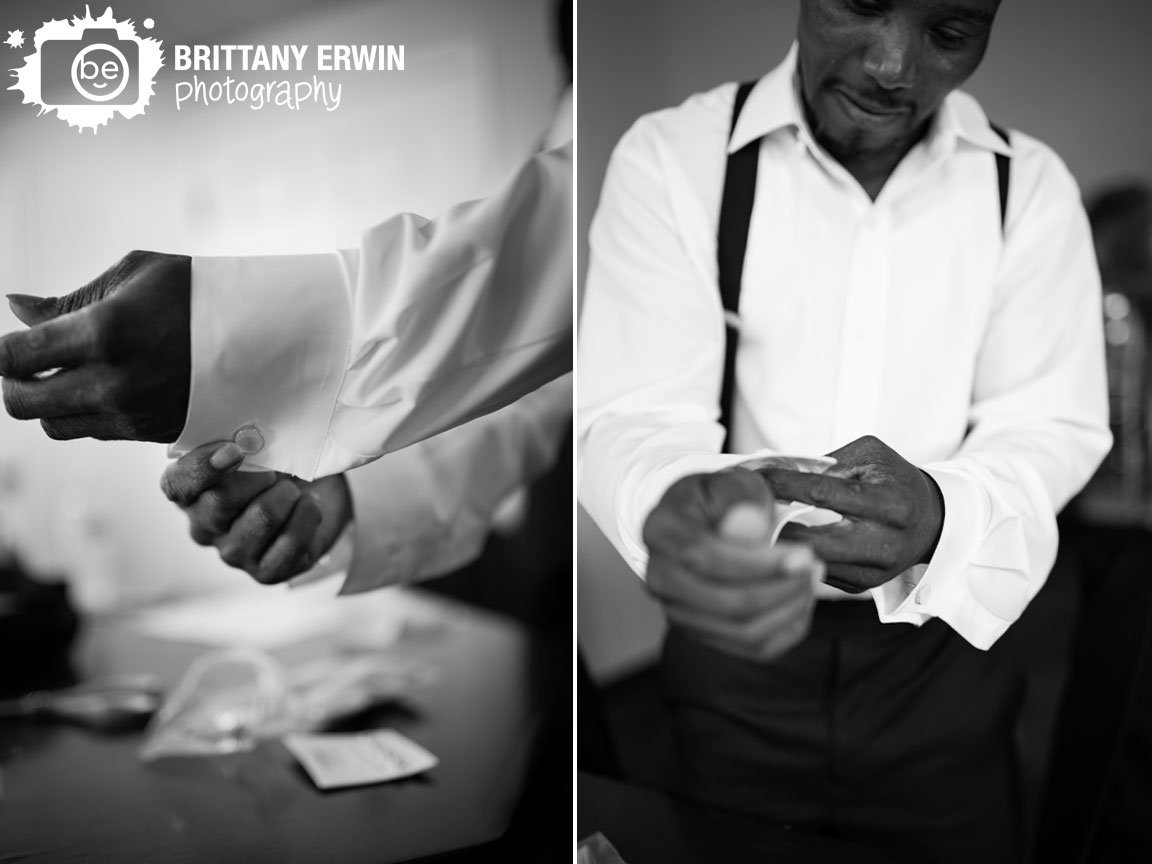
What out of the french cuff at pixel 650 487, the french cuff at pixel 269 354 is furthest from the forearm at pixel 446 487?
the french cuff at pixel 650 487

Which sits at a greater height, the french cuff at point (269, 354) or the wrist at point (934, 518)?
the french cuff at point (269, 354)

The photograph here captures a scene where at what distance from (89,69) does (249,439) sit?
46 cm

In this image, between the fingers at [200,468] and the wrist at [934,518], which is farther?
the fingers at [200,468]

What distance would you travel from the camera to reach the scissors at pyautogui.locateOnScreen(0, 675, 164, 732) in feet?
4.45

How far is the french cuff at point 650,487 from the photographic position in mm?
921

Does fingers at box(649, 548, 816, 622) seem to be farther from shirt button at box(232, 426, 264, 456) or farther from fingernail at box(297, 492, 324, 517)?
fingernail at box(297, 492, 324, 517)

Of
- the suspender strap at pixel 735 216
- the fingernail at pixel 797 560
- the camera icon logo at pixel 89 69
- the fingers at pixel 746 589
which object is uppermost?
the camera icon logo at pixel 89 69

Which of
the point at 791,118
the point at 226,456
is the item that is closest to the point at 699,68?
the point at 791,118

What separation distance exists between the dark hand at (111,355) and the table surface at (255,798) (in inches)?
16.7

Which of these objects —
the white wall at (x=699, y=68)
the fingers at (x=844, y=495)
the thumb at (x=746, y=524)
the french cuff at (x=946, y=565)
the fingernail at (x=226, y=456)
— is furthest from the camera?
the white wall at (x=699, y=68)

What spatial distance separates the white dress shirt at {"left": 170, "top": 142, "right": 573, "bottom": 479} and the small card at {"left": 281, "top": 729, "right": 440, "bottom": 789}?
0.35m

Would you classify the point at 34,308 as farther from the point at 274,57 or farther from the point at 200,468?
the point at 274,57

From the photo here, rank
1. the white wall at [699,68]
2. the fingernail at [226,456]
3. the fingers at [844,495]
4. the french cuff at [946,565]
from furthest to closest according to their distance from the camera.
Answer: the white wall at [699,68]
the fingernail at [226,456]
the french cuff at [946,565]
the fingers at [844,495]

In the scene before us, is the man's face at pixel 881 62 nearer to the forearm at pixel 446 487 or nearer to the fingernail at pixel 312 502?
the forearm at pixel 446 487
